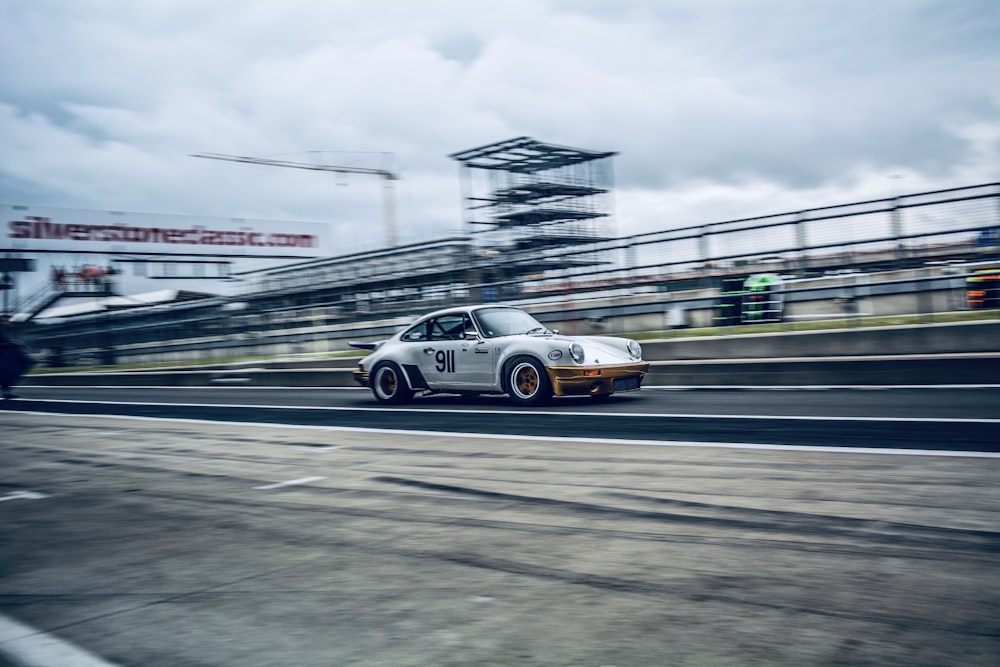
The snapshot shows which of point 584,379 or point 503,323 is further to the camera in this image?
point 503,323

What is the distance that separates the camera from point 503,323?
1186cm

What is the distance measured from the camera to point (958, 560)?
11.7ft

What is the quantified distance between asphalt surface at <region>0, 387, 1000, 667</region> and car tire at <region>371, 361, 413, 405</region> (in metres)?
3.97

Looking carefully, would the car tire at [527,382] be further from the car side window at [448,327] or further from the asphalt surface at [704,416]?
the car side window at [448,327]

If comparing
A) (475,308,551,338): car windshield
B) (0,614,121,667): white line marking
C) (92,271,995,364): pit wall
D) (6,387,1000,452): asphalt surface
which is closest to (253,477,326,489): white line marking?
(6,387,1000,452): asphalt surface

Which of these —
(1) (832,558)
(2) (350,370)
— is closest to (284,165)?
(2) (350,370)

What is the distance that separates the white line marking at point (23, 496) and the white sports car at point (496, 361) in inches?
232

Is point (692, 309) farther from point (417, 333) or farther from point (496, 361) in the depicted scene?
point (417, 333)

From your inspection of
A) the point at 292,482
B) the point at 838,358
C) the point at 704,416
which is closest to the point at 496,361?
the point at 704,416

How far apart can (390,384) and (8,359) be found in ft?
34.1

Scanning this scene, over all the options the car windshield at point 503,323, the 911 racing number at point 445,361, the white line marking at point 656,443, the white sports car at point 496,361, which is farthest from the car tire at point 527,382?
the white line marking at point 656,443

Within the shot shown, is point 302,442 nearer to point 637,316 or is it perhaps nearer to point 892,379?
point 892,379

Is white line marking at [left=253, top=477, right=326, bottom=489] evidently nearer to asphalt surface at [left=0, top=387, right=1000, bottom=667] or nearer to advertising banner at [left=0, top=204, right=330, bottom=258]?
asphalt surface at [left=0, top=387, right=1000, bottom=667]

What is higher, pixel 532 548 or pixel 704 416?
pixel 704 416
